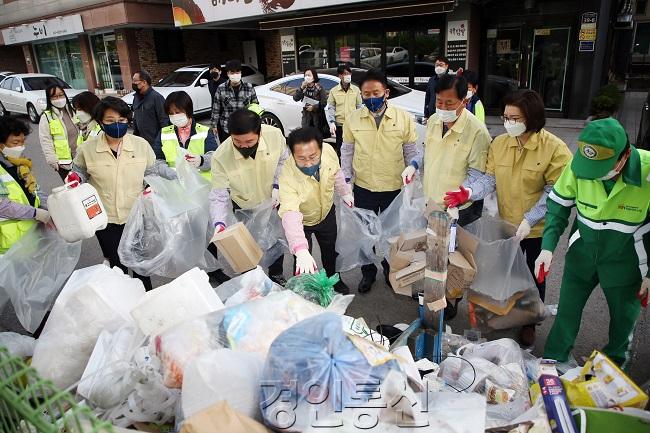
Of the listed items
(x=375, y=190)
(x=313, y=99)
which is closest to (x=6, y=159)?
(x=375, y=190)

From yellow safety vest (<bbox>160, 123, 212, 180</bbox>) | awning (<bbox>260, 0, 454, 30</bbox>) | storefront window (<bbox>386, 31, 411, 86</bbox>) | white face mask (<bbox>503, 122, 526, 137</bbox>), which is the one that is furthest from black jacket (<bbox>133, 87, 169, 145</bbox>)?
storefront window (<bbox>386, 31, 411, 86</bbox>)

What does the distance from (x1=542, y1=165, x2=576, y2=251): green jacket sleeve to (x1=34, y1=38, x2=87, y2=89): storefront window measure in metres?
21.3

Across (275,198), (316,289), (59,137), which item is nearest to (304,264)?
(316,289)

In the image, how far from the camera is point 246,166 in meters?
3.04

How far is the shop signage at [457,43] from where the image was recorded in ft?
32.4

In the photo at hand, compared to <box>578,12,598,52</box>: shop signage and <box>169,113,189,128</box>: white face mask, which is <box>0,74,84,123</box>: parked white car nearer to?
<box>169,113,189,128</box>: white face mask

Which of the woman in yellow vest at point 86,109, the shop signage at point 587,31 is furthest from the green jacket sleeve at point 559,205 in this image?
the shop signage at point 587,31

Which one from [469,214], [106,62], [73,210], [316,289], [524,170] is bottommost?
[469,214]

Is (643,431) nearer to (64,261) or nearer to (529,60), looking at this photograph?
(64,261)

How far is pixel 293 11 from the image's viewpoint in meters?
11.4

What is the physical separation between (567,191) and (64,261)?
3.15 metres

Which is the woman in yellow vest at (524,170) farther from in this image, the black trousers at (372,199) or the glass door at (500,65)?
the glass door at (500,65)

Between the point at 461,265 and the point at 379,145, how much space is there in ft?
3.90

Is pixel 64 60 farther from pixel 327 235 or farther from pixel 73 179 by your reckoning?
pixel 327 235
